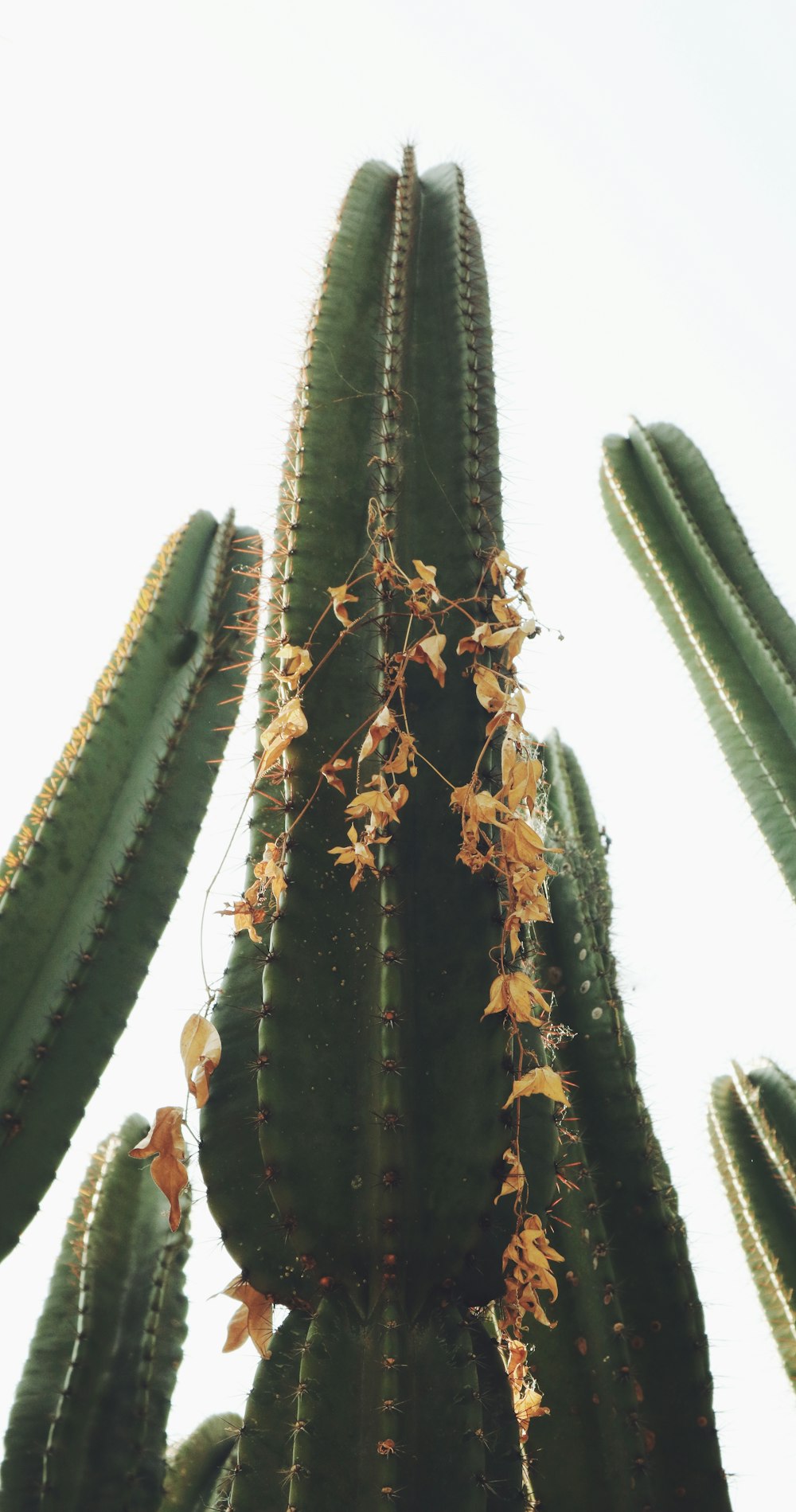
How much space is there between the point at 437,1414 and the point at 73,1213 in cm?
137

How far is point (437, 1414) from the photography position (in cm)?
94

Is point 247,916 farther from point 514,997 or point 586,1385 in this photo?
point 586,1385

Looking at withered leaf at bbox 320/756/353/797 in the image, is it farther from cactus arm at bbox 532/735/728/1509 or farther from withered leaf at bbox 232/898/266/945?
cactus arm at bbox 532/735/728/1509

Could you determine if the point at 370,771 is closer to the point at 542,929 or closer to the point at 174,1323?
the point at 542,929

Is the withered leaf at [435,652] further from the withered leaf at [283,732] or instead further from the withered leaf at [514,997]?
the withered leaf at [514,997]

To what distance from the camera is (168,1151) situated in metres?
1.00

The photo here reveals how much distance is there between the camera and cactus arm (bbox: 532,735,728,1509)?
1384 mm

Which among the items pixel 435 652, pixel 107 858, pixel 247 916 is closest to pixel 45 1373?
pixel 107 858

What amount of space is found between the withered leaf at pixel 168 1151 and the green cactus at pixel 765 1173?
5.95ft

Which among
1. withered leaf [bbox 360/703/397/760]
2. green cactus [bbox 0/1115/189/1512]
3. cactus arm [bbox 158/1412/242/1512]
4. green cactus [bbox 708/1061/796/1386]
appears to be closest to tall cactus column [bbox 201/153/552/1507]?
withered leaf [bbox 360/703/397/760]

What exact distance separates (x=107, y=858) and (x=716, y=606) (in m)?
1.64

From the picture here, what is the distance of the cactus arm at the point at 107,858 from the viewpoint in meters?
1.66

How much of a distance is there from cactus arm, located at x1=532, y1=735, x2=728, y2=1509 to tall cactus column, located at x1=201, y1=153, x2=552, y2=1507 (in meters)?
0.41

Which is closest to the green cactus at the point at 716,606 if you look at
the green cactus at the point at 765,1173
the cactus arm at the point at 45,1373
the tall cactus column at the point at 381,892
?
the green cactus at the point at 765,1173
